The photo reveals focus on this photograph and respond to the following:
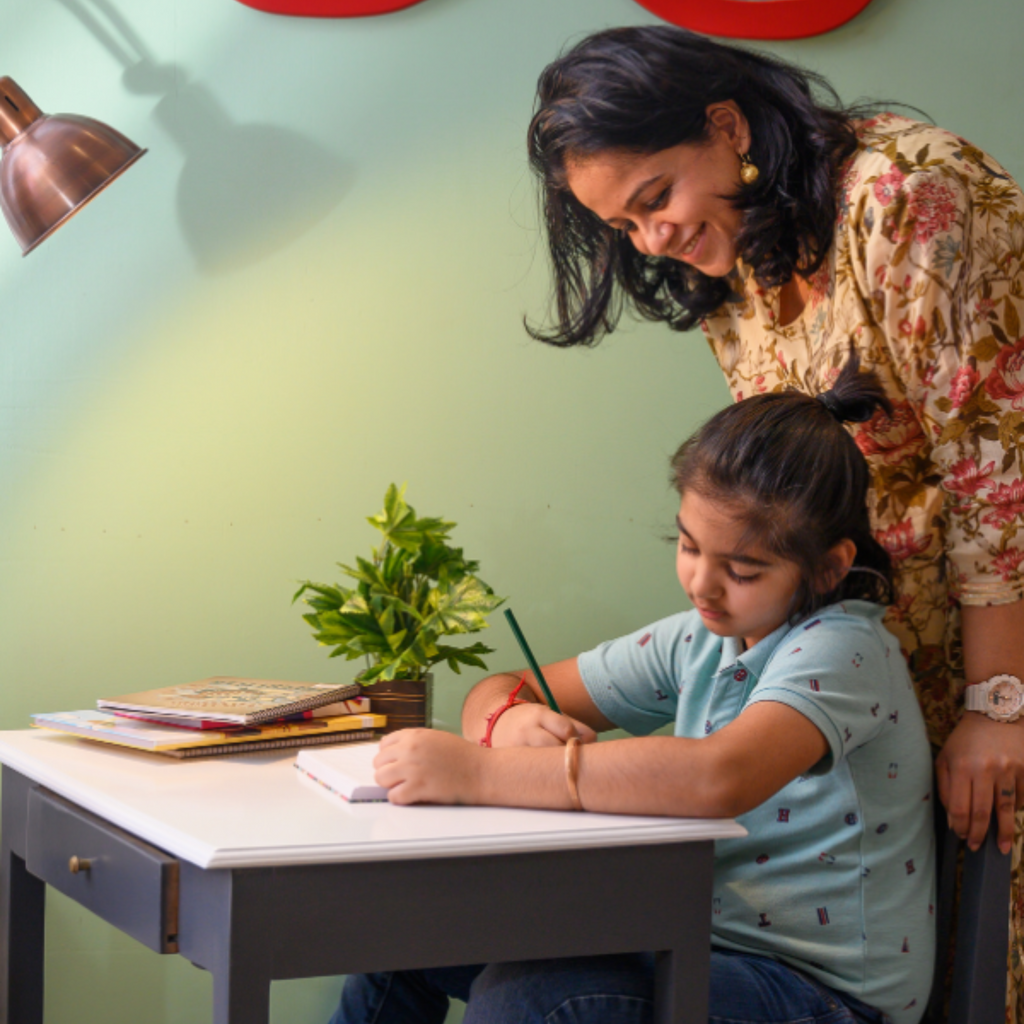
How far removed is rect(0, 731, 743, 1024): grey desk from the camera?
772 millimetres

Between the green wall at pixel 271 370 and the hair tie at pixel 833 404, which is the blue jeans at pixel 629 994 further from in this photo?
the green wall at pixel 271 370

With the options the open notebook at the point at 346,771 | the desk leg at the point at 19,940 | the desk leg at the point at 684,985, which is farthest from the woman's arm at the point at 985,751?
the desk leg at the point at 19,940

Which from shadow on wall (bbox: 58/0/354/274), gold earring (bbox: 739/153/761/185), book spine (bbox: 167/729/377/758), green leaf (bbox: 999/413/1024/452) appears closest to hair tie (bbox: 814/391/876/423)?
green leaf (bbox: 999/413/1024/452)

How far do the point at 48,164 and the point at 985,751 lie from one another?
1339 mm

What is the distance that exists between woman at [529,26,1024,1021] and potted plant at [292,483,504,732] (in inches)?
18.1

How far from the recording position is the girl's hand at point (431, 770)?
906mm

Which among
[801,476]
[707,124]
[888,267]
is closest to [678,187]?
[707,124]

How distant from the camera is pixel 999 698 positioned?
1.07 meters

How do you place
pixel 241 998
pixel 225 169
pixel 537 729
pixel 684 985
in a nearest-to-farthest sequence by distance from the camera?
pixel 241 998, pixel 684 985, pixel 537 729, pixel 225 169

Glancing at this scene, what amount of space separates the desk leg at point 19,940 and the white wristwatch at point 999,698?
0.97 metres

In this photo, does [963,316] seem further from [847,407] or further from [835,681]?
[835,681]

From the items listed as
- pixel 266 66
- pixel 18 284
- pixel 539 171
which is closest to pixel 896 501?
pixel 539 171

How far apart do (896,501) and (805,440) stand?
178 mm

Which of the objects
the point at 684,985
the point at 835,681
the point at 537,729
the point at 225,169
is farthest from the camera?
the point at 225,169
